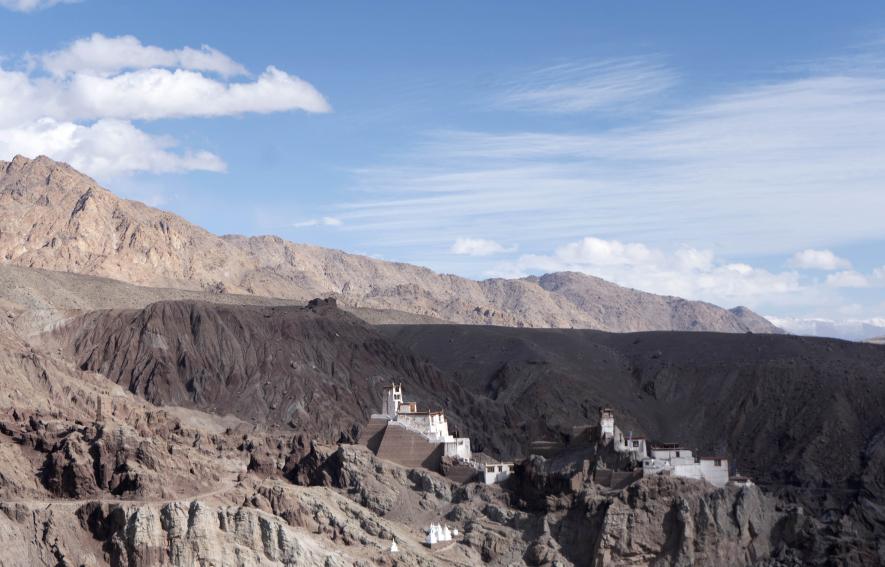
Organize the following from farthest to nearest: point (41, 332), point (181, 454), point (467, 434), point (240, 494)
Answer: point (41, 332), point (467, 434), point (181, 454), point (240, 494)

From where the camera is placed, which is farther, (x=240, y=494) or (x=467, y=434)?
(x=467, y=434)

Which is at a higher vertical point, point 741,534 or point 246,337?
point 246,337

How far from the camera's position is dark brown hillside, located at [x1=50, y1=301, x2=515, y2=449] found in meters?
152

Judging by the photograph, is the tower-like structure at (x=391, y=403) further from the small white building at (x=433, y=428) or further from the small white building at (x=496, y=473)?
the small white building at (x=496, y=473)

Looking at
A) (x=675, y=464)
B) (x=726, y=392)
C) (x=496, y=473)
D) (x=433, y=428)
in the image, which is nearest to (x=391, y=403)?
(x=433, y=428)

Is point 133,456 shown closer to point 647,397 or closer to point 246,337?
point 246,337

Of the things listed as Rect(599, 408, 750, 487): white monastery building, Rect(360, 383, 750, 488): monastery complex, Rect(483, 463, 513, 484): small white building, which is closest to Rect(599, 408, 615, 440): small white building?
Rect(360, 383, 750, 488): monastery complex

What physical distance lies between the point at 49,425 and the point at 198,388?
61.2m

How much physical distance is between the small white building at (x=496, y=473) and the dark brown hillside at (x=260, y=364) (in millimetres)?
45848

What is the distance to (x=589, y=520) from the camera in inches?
3593

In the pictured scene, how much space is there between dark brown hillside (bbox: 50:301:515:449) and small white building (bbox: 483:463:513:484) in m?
45.8

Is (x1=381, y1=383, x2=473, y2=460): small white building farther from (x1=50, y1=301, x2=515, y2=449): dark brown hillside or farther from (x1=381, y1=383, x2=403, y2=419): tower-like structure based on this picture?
(x1=50, y1=301, x2=515, y2=449): dark brown hillside

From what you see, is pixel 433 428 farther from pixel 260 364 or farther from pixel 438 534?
pixel 260 364

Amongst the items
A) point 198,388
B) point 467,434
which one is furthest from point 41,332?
point 467,434
